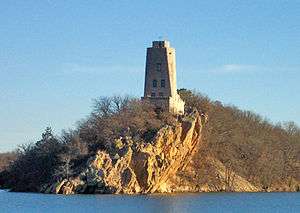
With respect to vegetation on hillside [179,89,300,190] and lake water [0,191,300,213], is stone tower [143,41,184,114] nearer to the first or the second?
vegetation on hillside [179,89,300,190]

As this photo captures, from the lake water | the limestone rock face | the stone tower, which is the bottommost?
the lake water

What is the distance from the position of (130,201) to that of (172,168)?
23.2 m

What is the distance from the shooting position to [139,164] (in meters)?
91.6

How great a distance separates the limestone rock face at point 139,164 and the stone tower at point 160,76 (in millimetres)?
5092

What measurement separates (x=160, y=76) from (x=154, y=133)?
419 inches

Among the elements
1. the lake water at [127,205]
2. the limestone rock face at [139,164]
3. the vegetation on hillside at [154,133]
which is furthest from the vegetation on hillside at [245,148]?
the lake water at [127,205]

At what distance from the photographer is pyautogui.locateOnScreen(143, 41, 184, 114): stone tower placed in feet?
342

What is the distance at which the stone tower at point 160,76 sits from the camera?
10438cm

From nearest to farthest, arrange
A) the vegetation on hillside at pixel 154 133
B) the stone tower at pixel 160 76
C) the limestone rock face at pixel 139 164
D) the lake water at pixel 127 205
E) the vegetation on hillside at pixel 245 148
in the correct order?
1. the lake water at pixel 127 205
2. the limestone rock face at pixel 139 164
3. the vegetation on hillside at pixel 154 133
4. the stone tower at pixel 160 76
5. the vegetation on hillside at pixel 245 148

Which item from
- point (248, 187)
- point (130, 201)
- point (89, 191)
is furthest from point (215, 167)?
point (130, 201)

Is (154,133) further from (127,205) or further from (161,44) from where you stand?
(127,205)

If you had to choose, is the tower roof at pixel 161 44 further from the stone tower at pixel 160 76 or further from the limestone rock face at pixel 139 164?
the limestone rock face at pixel 139 164

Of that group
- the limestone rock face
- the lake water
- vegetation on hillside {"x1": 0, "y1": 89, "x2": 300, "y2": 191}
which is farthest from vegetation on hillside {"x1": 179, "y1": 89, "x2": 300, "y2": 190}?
the lake water

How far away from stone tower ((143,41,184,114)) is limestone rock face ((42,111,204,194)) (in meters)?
5.09
